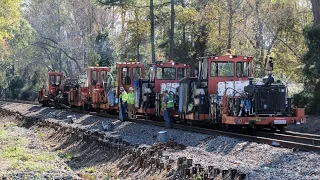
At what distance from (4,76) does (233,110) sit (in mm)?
56147

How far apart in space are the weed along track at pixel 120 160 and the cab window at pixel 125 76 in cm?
442

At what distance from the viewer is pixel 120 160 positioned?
14.4 m

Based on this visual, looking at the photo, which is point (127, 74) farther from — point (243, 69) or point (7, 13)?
point (7, 13)

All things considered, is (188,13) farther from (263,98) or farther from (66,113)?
(263,98)

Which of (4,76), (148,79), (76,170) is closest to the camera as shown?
(76,170)

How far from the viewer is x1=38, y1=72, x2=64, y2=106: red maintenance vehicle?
38969 millimetres

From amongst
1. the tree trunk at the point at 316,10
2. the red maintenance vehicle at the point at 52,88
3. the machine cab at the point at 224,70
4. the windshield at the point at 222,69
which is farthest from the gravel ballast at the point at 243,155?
the red maintenance vehicle at the point at 52,88

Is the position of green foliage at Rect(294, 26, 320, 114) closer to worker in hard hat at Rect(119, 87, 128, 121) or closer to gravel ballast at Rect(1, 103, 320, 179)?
gravel ballast at Rect(1, 103, 320, 179)

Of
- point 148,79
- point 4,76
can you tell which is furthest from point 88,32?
point 148,79

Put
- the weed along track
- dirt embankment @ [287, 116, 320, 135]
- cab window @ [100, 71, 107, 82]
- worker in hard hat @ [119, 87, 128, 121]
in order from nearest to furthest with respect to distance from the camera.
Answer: the weed along track, dirt embankment @ [287, 116, 320, 135], worker in hard hat @ [119, 87, 128, 121], cab window @ [100, 71, 107, 82]

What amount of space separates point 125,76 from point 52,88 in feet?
50.9

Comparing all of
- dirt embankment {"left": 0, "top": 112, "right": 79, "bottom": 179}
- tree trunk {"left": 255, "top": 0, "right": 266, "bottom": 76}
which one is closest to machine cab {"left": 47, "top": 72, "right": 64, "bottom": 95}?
tree trunk {"left": 255, "top": 0, "right": 266, "bottom": 76}

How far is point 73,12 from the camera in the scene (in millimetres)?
64188

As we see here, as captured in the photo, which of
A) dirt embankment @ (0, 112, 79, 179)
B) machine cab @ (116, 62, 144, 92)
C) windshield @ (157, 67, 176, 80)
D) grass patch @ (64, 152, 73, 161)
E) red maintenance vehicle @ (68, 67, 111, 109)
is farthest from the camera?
red maintenance vehicle @ (68, 67, 111, 109)
